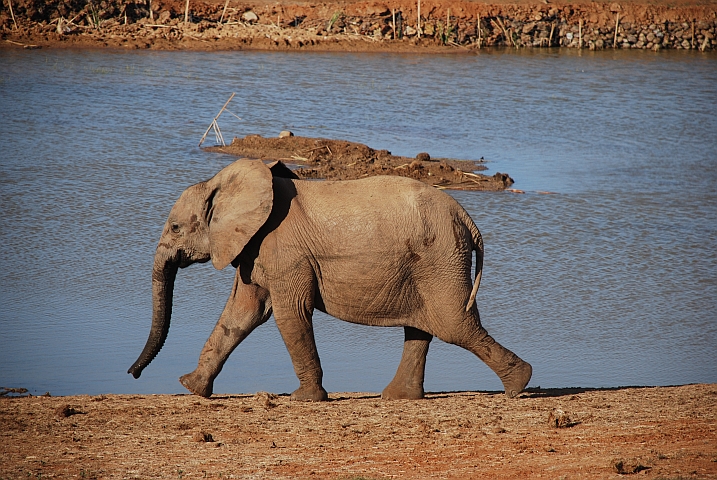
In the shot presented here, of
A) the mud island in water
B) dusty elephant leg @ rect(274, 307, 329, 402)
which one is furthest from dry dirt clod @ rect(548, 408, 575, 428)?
the mud island in water

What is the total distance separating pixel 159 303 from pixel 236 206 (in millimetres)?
1222

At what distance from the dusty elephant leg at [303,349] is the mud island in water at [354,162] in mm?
9590

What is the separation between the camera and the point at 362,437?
23.5ft

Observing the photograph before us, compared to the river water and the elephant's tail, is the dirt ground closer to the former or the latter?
the elephant's tail

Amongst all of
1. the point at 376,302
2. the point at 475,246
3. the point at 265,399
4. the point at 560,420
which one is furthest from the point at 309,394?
the point at 560,420

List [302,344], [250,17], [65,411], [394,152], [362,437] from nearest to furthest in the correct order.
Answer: [362,437], [65,411], [302,344], [394,152], [250,17]

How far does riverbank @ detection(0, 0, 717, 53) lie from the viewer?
35062 mm

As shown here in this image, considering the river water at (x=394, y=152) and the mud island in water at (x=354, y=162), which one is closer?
the river water at (x=394, y=152)

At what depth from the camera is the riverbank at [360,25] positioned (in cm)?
3506

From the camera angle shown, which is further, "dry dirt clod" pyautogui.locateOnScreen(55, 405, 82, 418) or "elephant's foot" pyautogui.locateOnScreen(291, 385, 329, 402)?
"elephant's foot" pyautogui.locateOnScreen(291, 385, 329, 402)

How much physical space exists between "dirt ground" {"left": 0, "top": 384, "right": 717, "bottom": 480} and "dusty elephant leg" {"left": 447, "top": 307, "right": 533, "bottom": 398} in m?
0.16

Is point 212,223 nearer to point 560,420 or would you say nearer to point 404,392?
point 404,392

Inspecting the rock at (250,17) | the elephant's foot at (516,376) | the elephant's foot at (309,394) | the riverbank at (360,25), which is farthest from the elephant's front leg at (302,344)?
the rock at (250,17)

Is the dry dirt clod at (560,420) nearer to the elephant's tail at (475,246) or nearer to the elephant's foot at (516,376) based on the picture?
the elephant's foot at (516,376)
